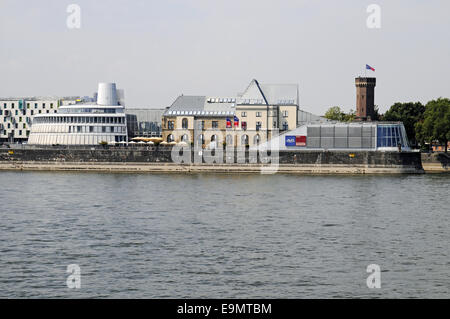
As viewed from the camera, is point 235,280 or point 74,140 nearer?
point 235,280

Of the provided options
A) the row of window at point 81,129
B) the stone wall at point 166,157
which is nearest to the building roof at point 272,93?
the row of window at point 81,129

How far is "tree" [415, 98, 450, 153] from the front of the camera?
14175 cm

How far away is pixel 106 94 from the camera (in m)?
157

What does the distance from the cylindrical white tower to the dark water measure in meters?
74.0

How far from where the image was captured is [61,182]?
9856 cm

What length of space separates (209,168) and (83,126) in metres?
38.3

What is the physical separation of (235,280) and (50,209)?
1312 inches

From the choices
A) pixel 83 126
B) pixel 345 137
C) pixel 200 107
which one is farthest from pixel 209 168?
pixel 83 126

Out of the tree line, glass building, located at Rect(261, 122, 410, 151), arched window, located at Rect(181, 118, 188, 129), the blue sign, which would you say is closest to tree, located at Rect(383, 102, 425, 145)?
the tree line

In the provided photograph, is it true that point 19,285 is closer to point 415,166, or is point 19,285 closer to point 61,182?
point 61,182

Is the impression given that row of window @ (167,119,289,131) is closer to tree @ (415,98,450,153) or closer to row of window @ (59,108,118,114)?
row of window @ (59,108,118,114)

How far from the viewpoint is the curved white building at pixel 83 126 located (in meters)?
150

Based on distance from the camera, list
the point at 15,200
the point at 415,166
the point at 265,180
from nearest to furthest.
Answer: the point at 15,200 → the point at 265,180 → the point at 415,166

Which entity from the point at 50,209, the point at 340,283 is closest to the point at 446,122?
the point at 50,209
